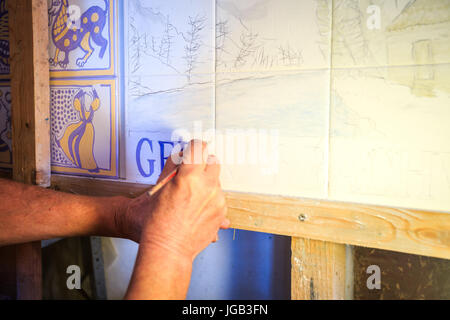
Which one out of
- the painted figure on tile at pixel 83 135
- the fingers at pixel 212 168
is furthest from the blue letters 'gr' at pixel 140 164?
the fingers at pixel 212 168

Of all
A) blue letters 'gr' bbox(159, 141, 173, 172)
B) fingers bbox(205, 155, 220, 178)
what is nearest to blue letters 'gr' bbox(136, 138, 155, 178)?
blue letters 'gr' bbox(159, 141, 173, 172)

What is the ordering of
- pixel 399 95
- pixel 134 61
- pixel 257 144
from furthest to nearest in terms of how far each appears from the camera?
1. pixel 134 61
2. pixel 257 144
3. pixel 399 95

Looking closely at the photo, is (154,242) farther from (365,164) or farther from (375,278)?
(375,278)

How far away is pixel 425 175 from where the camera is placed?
2.45 feet

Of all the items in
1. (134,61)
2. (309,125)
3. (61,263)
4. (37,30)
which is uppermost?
(37,30)

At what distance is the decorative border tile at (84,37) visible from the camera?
102 cm

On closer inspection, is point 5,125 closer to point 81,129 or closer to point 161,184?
point 81,129

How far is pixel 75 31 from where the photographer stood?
1070mm

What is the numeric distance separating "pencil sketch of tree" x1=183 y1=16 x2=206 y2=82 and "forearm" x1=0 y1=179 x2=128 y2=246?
1.55 ft

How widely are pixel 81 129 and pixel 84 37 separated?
1.07 feet

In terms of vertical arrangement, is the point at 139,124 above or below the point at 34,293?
above

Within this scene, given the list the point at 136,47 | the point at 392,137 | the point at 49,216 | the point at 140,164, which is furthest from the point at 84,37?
the point at 392,137

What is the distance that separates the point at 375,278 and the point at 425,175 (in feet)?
1.73
